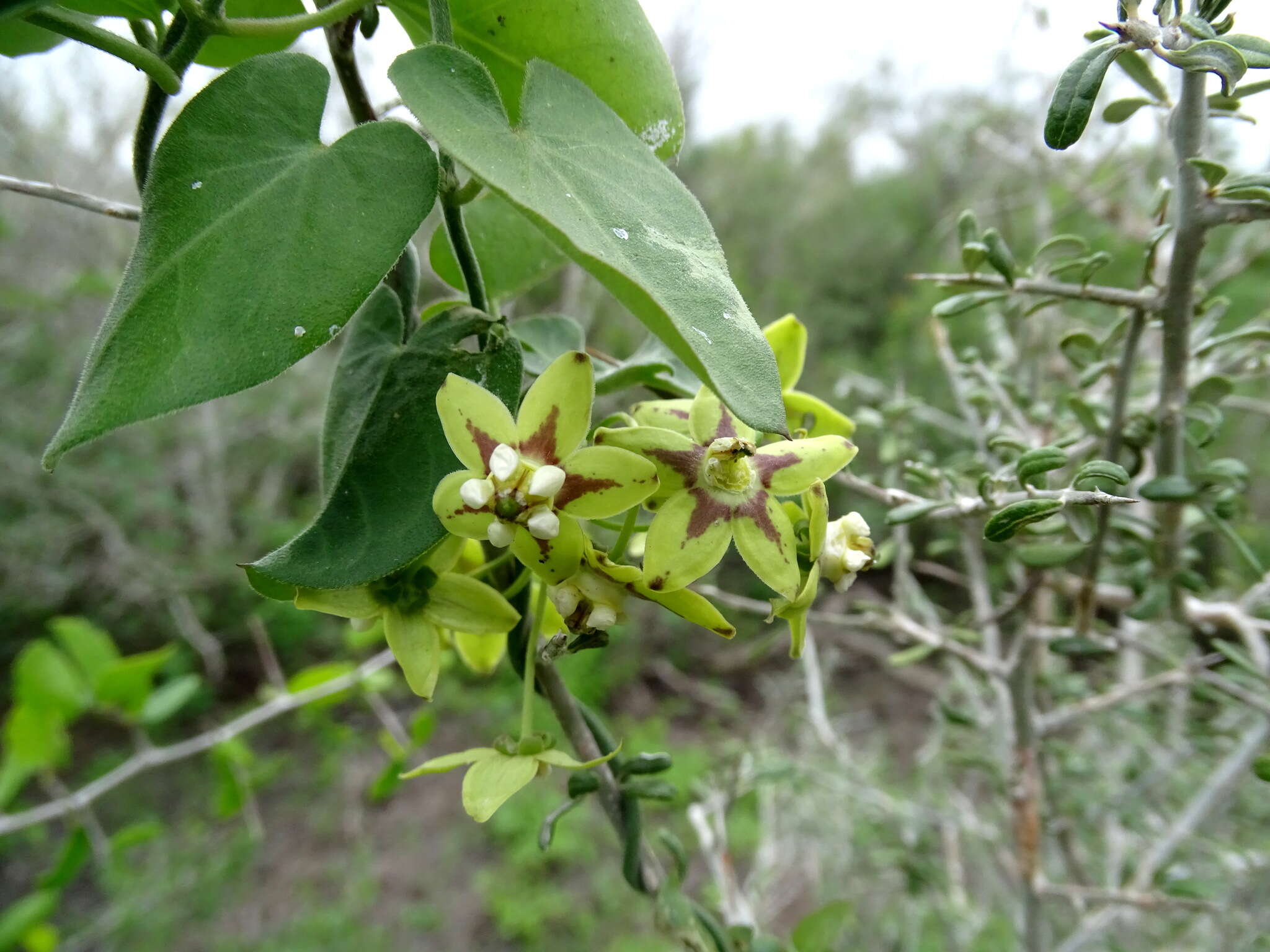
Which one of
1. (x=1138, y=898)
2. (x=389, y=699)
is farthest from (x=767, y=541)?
(x=389, y=699)

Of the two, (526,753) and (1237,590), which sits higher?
(526,753)

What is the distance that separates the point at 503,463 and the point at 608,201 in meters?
0.09

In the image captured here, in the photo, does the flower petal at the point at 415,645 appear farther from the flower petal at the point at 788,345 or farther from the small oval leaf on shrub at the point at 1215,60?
the small oval leaf on shrub at the point at 1215,60

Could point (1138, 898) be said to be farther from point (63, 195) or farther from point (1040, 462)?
point (63, 195)

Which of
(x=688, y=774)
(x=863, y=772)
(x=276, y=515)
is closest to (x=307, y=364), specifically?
(x=276, y=515)

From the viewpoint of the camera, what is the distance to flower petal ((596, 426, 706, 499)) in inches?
11.1

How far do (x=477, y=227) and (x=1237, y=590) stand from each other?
2.95 feet

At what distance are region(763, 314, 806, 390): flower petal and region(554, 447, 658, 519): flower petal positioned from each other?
129 millimetres

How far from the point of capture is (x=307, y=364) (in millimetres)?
3572

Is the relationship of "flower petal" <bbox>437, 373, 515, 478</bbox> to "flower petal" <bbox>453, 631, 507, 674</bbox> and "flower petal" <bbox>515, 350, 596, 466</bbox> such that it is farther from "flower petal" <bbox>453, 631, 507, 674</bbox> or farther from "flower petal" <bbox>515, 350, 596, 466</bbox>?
"flower petal" <bbox>453, 631, 507, 674</bbox>

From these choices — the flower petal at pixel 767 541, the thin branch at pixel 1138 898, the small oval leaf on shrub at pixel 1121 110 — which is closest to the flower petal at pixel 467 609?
the flower petal at pixel 767 541

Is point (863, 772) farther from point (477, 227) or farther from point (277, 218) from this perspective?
point (277, 218)

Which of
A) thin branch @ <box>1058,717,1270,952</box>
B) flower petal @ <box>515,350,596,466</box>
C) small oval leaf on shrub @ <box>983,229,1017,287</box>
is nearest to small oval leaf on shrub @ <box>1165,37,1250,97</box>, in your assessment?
small oval leaf on shrub @ <box>983,229,1017,287</box>

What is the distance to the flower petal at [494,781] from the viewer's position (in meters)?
0.29
